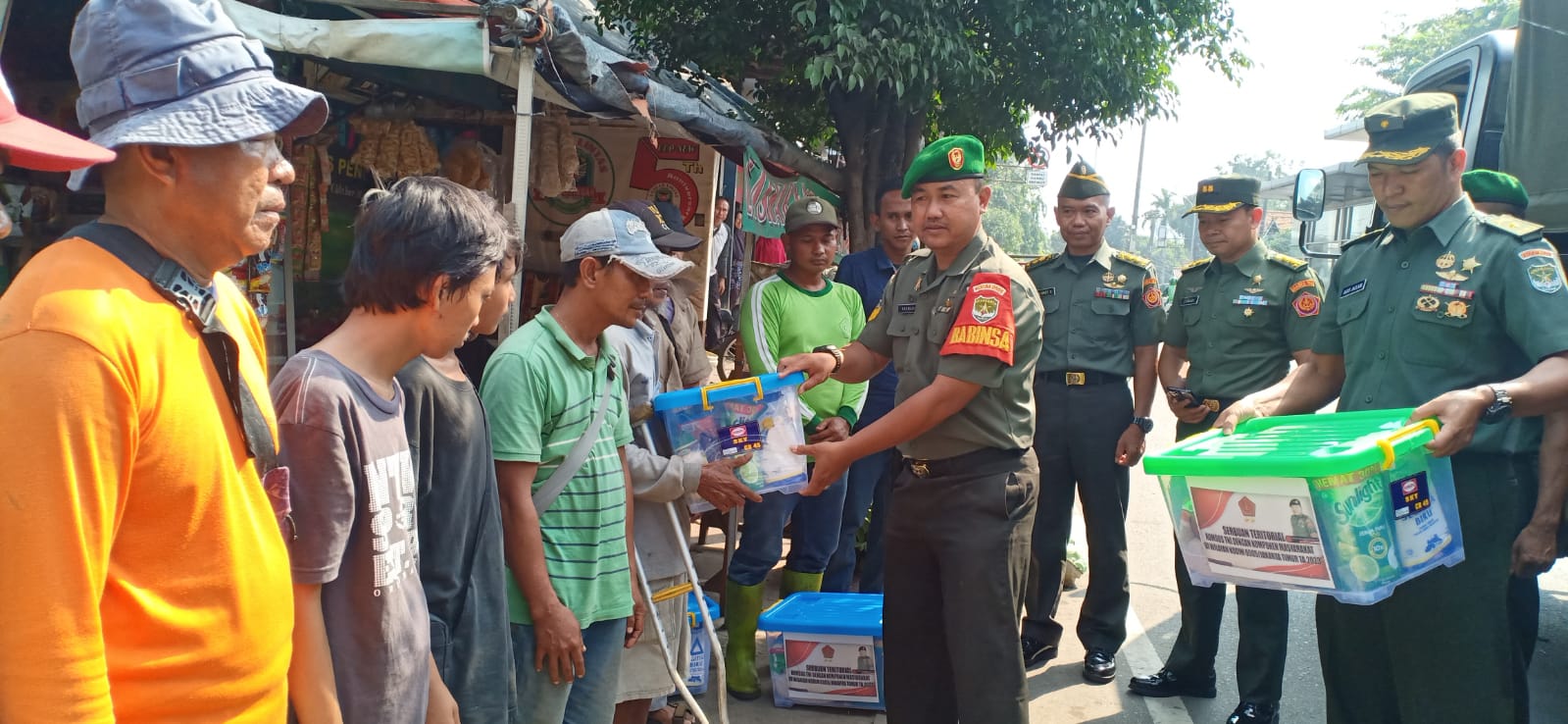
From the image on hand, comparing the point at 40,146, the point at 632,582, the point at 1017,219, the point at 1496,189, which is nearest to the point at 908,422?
the point at 632,582

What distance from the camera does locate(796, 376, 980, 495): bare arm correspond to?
3256mm

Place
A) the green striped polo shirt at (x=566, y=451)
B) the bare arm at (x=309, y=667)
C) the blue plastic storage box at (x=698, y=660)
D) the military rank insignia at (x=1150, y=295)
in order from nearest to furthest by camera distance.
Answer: the bare arm at (x=309, y=667) < the green striped polo shirt at (x=566, y=451) < the blue plastic storage box at (x=698, y=660) < the military rank insignia at (x=1150, y=295)

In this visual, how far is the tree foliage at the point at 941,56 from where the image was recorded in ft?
21.2

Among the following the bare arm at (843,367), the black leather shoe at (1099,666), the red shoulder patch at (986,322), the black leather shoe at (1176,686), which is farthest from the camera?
the black leather shoe at (1099,666)

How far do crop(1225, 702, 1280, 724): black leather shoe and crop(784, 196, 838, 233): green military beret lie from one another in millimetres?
2741

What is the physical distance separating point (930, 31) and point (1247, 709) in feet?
13.9

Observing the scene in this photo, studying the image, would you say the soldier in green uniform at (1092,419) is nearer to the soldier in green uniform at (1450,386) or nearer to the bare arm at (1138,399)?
the bare arm at (1138,399)

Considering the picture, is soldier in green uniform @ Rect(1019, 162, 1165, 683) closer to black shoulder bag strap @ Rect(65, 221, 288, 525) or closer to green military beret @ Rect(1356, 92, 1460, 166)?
green military beret @ Rect(1356, 92, 1460, 166)

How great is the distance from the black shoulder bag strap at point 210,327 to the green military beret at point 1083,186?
440 centimetres

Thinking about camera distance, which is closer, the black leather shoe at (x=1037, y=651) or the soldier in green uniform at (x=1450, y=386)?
the soldier in green uniform at (x=1450, y=386)

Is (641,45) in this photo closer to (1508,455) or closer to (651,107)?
(651,107)

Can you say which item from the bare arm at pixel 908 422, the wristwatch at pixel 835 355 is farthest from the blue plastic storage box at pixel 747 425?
the wristwatch at pixel 835 355

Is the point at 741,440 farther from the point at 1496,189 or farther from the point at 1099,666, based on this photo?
the point at 1496,189

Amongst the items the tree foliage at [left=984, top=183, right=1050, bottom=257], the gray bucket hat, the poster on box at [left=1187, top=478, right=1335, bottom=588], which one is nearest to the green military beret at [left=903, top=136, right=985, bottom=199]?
the poster on box at [left=1187, top=478, right=1335, bottom=588]
